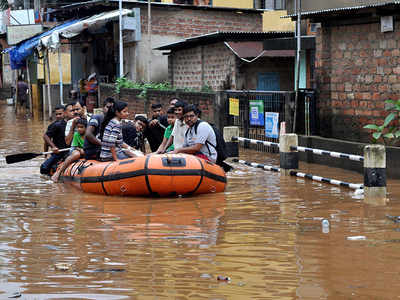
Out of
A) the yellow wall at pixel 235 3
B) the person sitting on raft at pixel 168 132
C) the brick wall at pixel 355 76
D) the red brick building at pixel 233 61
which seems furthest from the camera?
the yellow wall at pixel 235 3

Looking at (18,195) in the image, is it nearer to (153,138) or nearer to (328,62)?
(153,138)

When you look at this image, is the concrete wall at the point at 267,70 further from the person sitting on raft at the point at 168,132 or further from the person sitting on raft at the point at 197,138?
the person sitting on raft at the point at 197,138

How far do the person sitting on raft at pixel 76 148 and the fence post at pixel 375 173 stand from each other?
17.8 ft

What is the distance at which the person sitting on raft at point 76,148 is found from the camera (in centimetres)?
1400

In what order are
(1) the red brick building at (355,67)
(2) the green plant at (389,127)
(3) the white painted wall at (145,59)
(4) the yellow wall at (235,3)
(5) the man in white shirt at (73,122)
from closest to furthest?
(2) the green plant at (389,127) < (5) the man in white shirt at (73,122) < (1) the red brick building at (355,67) < (3) the white painted wall at (145,59) < (4) the yellow wall at (235,3)

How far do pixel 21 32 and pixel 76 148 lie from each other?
2560 centimetres

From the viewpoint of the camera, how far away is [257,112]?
18.3 metres

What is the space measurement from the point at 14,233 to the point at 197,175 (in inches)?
141

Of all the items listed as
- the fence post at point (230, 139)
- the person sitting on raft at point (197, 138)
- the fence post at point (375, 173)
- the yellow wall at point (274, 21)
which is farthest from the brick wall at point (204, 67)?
the fence post at point (375, 173)

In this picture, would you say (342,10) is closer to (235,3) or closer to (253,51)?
(253,51)

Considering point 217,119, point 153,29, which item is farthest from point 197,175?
point 153,29

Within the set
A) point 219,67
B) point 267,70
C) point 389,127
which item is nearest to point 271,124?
point 389,127

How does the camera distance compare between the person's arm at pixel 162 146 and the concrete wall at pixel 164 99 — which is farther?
the concrete wall at pixel 164 99

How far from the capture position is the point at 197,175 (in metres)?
11.6
